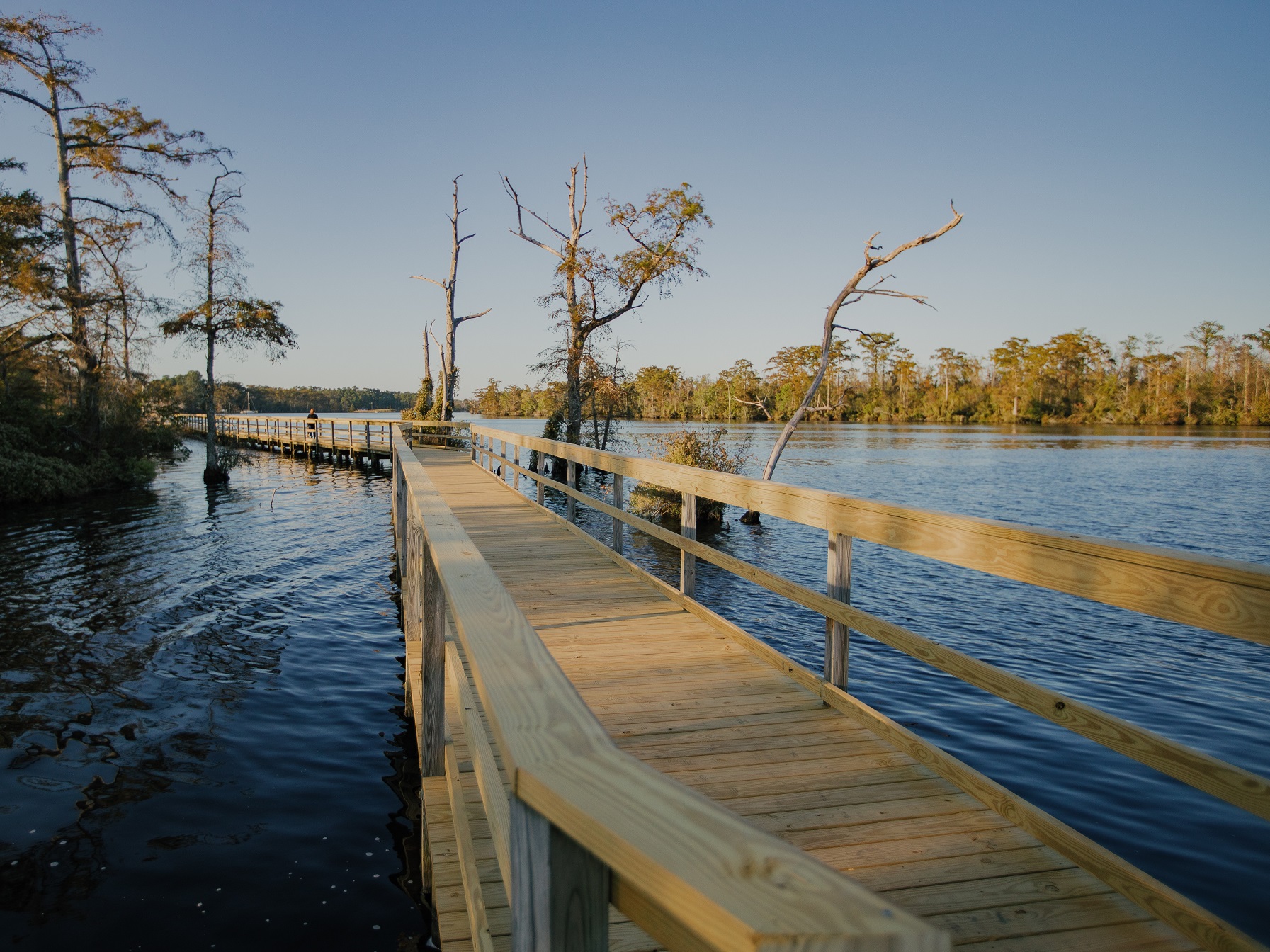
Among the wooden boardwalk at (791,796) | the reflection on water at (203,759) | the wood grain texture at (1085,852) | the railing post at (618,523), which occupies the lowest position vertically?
the reflection on water at (203,759)

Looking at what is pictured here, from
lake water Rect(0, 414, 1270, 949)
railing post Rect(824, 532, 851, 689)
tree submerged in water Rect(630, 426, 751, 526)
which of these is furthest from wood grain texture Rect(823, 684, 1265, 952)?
tree submerged in water Rect(630, 426, 751, 526)

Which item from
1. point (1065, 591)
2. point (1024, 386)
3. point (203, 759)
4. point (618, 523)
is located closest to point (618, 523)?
point (618, 523)

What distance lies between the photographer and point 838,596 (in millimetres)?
3418

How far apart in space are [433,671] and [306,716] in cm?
443

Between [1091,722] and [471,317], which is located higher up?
[471,317]

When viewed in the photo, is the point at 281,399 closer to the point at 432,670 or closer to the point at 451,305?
the point at 451,305

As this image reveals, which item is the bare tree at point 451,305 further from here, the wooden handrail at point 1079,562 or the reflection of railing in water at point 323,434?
the wooden handrail at point 1079,562

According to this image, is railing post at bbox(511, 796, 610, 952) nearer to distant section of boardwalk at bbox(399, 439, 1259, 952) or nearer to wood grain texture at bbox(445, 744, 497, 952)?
distant section of boardwalk at bbox(399, 439, 1259, 952)

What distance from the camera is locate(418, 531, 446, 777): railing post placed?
3.10 meters

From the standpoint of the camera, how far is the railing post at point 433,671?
122 inches

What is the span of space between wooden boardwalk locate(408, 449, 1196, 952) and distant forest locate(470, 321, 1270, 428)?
61.6 metres

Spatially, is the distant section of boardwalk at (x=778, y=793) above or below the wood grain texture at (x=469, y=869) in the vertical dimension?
above

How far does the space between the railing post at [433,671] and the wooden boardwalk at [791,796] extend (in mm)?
109

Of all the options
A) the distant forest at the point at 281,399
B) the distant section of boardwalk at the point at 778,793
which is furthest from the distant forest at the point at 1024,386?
the distant section of boardwalk at the point at 778,793
